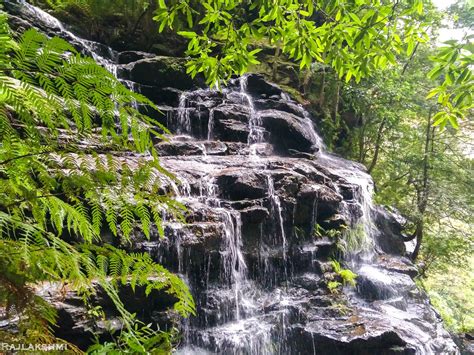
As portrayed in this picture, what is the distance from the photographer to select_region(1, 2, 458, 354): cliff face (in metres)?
5.93

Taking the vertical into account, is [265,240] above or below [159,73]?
below

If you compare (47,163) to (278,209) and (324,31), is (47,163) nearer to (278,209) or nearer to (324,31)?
(324,31)

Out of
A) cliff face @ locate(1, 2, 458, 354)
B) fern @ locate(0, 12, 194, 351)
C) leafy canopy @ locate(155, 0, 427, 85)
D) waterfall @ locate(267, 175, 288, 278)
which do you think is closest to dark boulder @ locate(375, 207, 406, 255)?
cliff face @ locate(1, 2, 458, 354)

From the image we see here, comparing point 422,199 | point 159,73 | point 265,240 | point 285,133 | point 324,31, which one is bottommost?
point 265,240

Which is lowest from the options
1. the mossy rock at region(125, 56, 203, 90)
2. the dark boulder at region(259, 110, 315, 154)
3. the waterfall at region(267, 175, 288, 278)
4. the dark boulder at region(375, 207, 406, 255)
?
the dark boulder at region(375, 207, 406, 255)

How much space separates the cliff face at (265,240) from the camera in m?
5.93

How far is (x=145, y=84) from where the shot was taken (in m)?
11.0

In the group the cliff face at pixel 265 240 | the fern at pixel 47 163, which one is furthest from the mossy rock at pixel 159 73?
the fern at pixel 47 163

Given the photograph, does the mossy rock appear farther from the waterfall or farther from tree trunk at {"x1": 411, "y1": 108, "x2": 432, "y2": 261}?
tree trunk at {"x1": 411, "y1": 108, "x2": 432, "y2": 261}

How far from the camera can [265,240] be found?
7.68 m

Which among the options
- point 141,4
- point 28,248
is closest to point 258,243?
point 28,248

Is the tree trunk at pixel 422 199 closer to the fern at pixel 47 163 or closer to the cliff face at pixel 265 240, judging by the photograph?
the cliff face at pixel 265 240

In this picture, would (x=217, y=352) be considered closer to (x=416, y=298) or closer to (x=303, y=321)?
(x=303, y=321)

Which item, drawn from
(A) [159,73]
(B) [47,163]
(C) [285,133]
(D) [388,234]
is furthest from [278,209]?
(B) [47,163]
